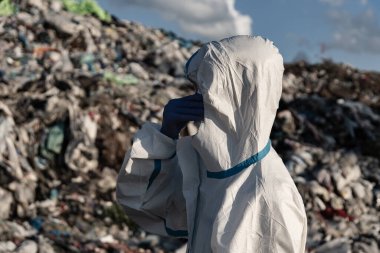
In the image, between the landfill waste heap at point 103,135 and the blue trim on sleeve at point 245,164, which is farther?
the landfill waste heap at point 103,135

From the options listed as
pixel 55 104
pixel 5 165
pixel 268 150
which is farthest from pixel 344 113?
pixel 268 150

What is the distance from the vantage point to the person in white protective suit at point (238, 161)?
134 centimetres

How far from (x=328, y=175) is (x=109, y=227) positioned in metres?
Result: 2.71

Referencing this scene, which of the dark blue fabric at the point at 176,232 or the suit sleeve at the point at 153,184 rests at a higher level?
the suit sleeve at the point at 153,184

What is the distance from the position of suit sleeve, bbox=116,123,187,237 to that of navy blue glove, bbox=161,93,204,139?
27mm

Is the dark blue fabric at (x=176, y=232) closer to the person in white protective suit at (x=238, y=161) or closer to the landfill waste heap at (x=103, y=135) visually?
the person in white protective suit at (x=238, y=161)

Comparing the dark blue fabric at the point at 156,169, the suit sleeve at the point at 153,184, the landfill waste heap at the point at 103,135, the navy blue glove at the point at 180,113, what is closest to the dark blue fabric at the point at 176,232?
the suit sleeve at the point at 153,184

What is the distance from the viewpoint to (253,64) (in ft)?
4.62

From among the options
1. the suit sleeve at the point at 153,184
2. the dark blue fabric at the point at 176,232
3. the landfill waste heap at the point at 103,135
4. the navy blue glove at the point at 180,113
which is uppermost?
the navy blue glove at the point at 180,113

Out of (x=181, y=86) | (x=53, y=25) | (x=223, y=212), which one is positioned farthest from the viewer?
Result: (x=53, y=25)

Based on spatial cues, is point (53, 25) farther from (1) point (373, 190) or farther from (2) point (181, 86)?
(1) point (373, 190)

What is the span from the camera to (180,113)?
1623mm

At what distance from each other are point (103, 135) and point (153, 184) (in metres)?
4.76

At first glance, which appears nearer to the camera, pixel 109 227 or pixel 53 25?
pixel 109 227
